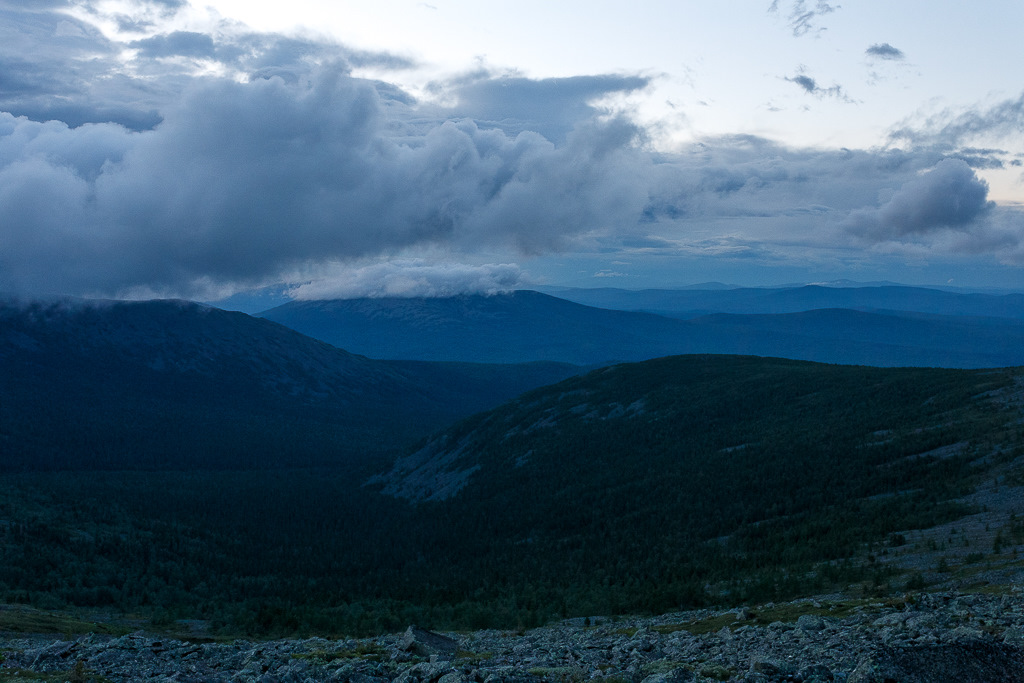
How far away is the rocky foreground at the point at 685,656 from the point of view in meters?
18.5

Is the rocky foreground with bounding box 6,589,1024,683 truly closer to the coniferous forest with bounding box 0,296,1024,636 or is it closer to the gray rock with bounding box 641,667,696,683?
the gray rock with bounding box 641,667,696,683

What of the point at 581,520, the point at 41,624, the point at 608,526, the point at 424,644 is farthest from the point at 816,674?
the point at 581,520

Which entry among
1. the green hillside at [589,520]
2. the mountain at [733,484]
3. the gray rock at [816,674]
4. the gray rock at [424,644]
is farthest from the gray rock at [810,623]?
the mountain at [733,484]

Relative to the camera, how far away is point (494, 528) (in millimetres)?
115438

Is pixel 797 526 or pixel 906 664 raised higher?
pixel 906 664

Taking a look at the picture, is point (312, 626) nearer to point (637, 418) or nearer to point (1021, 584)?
point (1021, 584)

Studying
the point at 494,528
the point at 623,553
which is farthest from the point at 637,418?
the point at 623,553

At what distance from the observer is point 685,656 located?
24.2 metres

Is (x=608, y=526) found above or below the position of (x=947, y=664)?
below

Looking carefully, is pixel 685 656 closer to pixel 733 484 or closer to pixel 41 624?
pixel 41 624

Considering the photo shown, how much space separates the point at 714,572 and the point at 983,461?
1436 inches

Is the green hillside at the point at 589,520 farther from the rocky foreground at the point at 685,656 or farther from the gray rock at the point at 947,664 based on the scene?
the gray rock at the point at 947,664

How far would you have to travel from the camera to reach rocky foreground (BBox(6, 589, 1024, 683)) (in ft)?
60.8

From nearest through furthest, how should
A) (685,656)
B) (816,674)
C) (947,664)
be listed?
(947,664)
(816,674)
(685,656)
